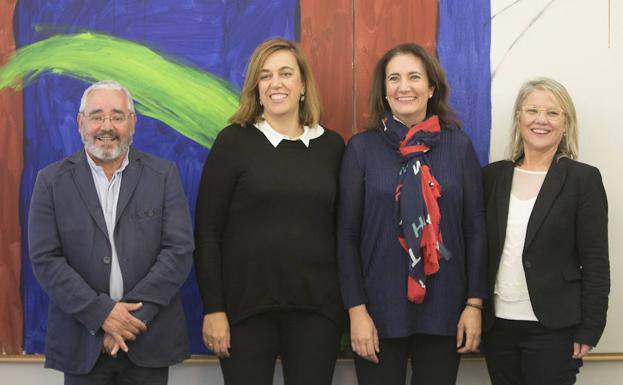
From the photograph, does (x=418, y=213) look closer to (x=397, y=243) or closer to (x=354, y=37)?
(x=397, y=243)

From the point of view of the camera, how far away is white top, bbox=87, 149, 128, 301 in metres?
2.01

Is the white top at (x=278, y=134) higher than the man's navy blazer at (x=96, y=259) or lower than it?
higher

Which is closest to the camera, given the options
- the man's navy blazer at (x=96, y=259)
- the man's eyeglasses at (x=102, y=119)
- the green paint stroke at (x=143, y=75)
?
the man's navy blazer at (x=96, y=259)

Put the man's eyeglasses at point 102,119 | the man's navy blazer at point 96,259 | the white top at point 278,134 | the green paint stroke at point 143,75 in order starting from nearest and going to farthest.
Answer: the man's navy blazer at point 96,259 < the man's eyeglasses at point 102,119 < the white top at point 278,134 < the green paint stroke at point 143,75

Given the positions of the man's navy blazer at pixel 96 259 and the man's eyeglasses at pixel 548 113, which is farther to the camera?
the man's eyeglasses at pixel 548 113

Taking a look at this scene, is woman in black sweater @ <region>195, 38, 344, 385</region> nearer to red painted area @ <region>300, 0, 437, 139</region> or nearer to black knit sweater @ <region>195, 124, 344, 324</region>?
black knit sweater @ <region>195, 124, 344, 324</region>

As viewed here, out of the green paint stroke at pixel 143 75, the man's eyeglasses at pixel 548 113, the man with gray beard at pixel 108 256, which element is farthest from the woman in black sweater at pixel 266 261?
the man's eyeglasses at pixel 548 113

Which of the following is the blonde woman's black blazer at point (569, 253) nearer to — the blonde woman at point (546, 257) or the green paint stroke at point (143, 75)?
the blonde woman at point (546, 257)

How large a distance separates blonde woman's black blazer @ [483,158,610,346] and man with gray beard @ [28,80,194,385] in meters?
1.11

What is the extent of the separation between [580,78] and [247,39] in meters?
1.43

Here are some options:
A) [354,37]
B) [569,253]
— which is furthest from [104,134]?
[569,253]

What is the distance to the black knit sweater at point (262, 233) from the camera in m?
2.08

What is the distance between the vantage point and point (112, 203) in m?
2.04

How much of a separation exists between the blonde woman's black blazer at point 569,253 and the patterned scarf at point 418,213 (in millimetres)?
280
